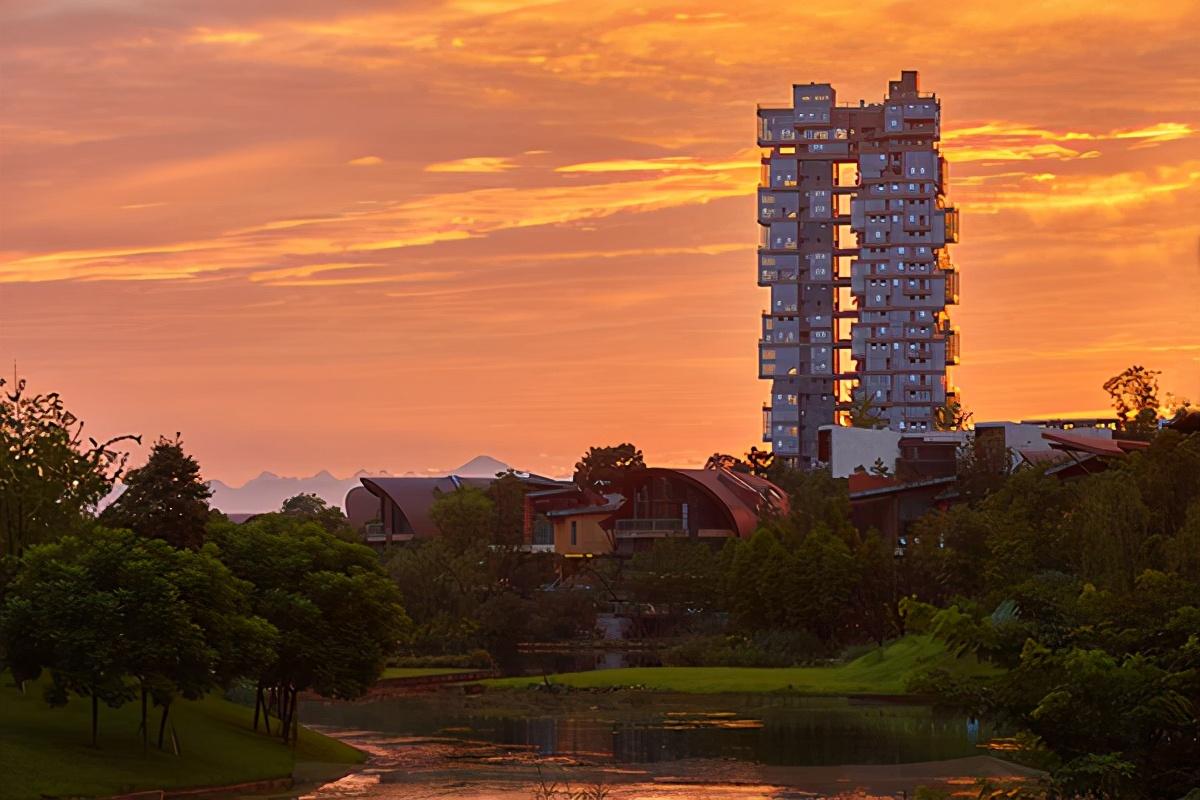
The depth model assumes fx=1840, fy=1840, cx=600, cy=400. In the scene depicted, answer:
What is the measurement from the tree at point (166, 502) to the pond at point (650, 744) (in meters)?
7.02

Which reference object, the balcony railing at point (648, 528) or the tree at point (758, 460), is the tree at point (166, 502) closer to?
the balcony railing at point (648, 528)

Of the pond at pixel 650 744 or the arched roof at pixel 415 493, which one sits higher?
the arched roof at pixel 415 493

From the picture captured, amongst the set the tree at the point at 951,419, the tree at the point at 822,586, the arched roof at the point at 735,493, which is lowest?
the tree at the point at 822,586

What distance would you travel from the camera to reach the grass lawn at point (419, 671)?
75.6 m

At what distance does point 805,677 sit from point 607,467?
196 ft

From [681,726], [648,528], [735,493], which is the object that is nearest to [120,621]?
[681,726]

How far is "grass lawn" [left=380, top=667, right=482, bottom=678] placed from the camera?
75.6 m

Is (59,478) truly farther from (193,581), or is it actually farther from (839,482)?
(839,482)

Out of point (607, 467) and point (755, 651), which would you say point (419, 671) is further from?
point (607, 467)

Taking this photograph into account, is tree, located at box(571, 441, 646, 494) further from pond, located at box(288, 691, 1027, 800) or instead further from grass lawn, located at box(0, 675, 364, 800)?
grass lawn, located at box(0, 675, 364, 800)

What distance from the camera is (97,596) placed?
38.4 meters

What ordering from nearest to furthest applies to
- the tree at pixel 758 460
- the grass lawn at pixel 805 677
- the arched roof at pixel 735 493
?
the grass lawn at pixel 805 677
the arched roof at pixel 735 493
the tree at pixel 758 460

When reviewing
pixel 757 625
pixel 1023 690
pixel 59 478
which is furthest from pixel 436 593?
pixel 1023 690

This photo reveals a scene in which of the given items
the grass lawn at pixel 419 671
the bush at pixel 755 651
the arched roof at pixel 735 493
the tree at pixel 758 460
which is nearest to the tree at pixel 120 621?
the grass lawn at pixel 419 671
